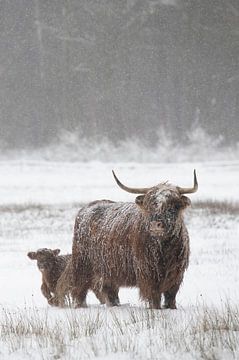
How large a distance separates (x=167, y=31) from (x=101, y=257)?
10834 cm

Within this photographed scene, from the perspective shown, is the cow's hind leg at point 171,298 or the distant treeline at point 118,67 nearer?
the cow's hind leg at point 171,298

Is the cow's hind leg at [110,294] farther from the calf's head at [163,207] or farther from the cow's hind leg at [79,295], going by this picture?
the calf's head at [163,207]

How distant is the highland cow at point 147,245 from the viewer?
26.1ft

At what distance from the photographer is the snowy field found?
598 centimetres

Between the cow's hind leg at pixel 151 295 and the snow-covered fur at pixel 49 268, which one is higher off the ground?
the snow-covered fur at pixel 49 268

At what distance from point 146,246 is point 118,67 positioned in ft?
340

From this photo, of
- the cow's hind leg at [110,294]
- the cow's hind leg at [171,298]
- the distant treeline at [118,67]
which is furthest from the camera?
the distant treeline at [118,67]

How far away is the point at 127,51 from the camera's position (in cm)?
11106

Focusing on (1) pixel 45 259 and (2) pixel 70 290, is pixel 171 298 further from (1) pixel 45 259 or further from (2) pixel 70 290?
(1) pixel 45 259

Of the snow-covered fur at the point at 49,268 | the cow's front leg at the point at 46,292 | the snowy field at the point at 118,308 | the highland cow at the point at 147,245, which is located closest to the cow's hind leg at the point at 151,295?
the highland cow at the point at 147,245

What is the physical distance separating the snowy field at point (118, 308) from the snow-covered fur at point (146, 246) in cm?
31

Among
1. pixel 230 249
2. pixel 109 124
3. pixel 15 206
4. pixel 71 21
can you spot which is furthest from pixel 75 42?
pixel 230 249

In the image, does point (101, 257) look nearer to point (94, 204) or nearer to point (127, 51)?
point (94, 204)

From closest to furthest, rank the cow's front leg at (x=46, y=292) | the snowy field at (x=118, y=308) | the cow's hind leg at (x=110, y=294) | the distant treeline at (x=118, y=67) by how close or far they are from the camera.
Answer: the snowy field at (x=118, y=308) < the cow's hind leg at (x=110, y=294) < the cow's front leg at (x=46, y=292) < the distant treeline at (x=118, y=67)
